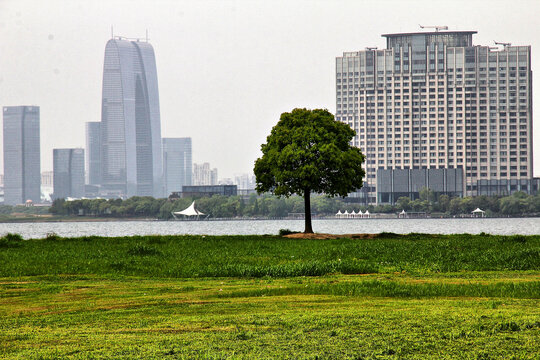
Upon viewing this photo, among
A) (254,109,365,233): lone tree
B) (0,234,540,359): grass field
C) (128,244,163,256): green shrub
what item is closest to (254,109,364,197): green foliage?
(254,109,365,233): lone tree

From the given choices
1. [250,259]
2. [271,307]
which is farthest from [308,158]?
[271,307]

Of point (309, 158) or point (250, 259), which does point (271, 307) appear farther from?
point (309, 158)

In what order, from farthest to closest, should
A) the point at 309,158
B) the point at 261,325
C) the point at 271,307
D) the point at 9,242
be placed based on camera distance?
the point at 309,158 → the point at 9,242 → the point at 271,307 → the point at 261,325

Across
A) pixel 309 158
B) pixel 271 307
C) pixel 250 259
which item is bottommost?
pixel 250 259

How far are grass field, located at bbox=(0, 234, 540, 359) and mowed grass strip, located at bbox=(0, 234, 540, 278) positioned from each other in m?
0.12

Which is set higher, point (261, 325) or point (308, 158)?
point (308, 158)

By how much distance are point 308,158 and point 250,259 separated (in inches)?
1254

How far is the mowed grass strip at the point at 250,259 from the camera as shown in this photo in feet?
98.6

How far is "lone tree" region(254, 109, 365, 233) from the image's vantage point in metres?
66.8

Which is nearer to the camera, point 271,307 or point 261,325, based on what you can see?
point 261,325

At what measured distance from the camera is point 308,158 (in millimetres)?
67500

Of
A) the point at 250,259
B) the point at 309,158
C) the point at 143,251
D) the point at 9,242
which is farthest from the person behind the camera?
the point at 309,158

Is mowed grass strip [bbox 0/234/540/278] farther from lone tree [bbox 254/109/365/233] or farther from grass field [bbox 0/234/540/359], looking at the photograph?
lone tree [bbox 254/109/365/233]

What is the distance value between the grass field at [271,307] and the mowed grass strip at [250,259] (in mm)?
117
